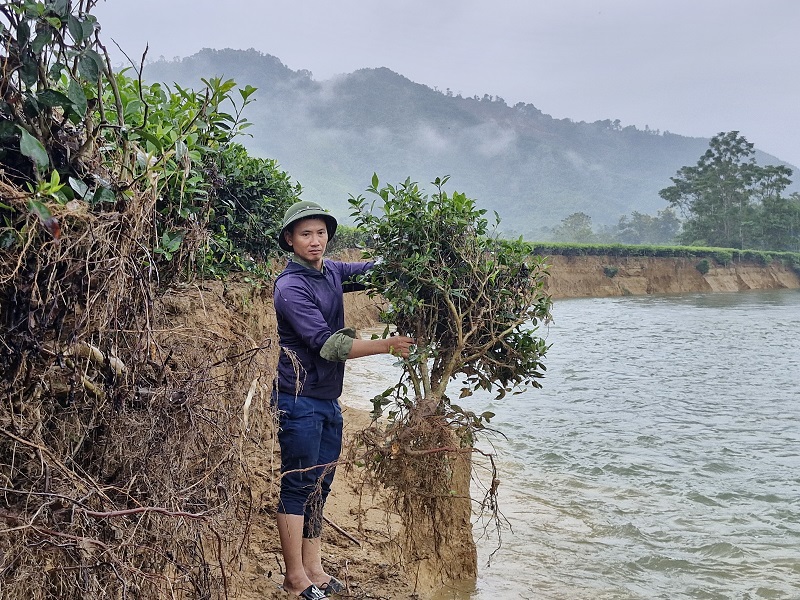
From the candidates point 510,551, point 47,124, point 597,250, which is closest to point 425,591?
point 510,551

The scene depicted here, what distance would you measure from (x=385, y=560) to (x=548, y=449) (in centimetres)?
521

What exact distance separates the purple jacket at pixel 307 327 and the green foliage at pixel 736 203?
65.5m

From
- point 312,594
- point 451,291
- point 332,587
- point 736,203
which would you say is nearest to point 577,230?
point 736,203

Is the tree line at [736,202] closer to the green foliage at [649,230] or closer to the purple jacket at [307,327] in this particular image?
the green foliage at [649,230]

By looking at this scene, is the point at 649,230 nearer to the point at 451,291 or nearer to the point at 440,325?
the point at 440,325

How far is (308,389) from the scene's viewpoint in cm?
355

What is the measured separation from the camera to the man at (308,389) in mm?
3467

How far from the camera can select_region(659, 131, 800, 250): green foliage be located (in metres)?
60.3

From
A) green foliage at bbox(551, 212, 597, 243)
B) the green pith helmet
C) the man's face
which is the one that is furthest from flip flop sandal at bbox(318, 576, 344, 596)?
green foliage at bbox(551, 212, 597, 243)

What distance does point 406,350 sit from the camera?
3.85 meters

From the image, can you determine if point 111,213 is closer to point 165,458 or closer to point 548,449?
point 165,458

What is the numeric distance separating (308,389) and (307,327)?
355mm

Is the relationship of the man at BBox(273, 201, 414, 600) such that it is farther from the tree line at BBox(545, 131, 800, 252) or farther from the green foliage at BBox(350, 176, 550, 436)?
the tree line at BBox(545, 131, 800, 252)

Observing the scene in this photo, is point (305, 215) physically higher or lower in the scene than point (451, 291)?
higher
